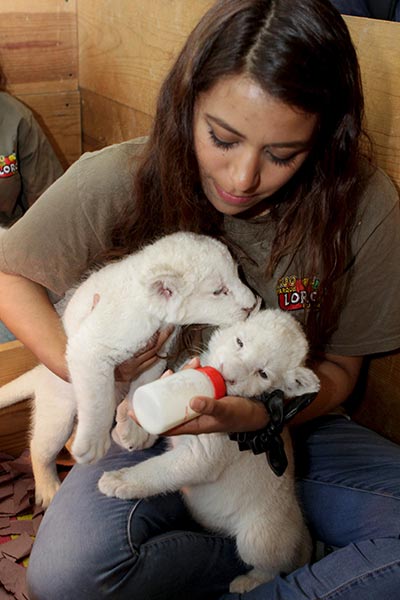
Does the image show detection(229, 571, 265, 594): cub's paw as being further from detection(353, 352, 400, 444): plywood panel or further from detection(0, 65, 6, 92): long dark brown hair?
detection(0, 65, 6, 92): long dark brown hair

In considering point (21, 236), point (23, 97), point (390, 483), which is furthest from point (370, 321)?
point (23, 97)

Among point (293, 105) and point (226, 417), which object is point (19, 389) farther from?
point (293, 105)

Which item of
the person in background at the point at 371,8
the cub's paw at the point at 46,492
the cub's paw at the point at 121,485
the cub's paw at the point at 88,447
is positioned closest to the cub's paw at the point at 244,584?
the cub's paw at the point at 121,485

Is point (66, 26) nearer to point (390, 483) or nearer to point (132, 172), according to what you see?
point (132, 172)

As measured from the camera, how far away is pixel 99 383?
5.02ft

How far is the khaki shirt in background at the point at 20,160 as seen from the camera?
109 inches

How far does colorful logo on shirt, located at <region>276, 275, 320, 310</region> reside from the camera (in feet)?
5.62

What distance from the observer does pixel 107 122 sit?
2986 millimetres

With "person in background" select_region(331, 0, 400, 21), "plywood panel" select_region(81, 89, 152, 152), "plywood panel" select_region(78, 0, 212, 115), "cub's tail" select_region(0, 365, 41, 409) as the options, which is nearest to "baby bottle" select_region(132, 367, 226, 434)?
"cub's tail" select_region(0, 365, 41, 409)

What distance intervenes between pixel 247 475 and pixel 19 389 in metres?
0.78

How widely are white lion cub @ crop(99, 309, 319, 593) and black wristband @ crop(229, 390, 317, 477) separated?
0.14 feet

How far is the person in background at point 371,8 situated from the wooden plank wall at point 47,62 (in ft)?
4.77

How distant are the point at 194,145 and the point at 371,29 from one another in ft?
2.02

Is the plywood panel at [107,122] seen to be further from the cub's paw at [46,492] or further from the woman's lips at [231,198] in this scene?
the cub's paw at [46,492]
